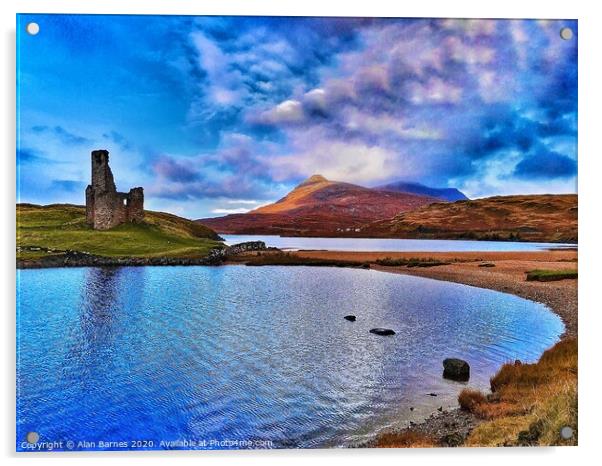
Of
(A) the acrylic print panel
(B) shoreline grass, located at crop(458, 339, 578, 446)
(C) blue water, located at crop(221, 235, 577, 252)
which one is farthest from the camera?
(C) blue water, located at crop(221, 235, 577, 252)

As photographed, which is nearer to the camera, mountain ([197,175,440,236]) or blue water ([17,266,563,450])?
blue water ([17,266,563,450])

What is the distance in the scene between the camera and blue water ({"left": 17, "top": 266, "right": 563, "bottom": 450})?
5387mm

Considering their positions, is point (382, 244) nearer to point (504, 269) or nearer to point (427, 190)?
point (427, 190)

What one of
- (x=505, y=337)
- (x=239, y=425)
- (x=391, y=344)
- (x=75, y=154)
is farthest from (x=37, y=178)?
(x=505, y=337)

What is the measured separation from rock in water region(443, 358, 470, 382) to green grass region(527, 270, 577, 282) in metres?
2.02

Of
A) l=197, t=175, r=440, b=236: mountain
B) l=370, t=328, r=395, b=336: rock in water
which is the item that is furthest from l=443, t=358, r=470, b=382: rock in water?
l=197, t=175, r=440, b=236: mountain

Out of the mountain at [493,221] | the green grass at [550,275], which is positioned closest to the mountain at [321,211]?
the mountain at [493,221]

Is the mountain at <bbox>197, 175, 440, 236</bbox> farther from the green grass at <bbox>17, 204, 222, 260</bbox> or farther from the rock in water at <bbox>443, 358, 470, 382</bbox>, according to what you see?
the rock in water at <bbox>443, 358, 470, 382</bbox>

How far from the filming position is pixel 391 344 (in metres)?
7.17

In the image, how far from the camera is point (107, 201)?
21.9 ft

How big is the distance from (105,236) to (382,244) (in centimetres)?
501

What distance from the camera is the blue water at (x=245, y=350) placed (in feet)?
17.7

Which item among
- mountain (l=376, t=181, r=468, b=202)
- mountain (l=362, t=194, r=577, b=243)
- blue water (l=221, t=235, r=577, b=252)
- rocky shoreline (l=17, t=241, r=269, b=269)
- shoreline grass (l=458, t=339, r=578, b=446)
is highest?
mountain (l=376, t=181, r=468, b=202)

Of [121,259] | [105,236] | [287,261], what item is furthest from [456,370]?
[105,236]
